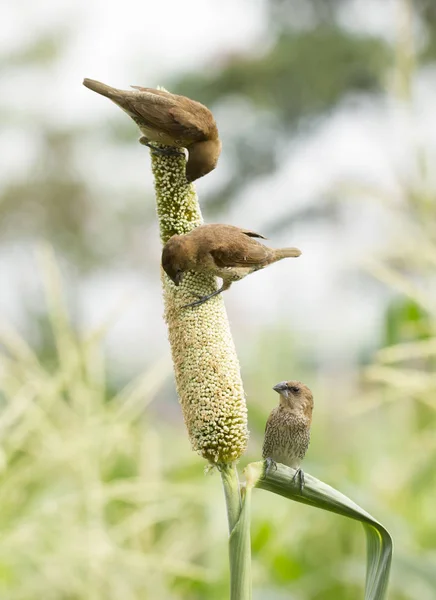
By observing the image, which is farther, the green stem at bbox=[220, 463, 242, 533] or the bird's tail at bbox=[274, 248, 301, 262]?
the bird's tail at bbox=[274, 248, 301, 262]

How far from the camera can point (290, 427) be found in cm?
75

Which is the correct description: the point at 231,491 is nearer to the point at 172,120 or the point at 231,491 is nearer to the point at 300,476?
the point at 300,476

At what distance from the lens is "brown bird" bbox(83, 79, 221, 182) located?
26.7 inches

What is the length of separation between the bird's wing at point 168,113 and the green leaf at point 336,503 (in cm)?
30

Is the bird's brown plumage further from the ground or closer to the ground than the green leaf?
further from the ground

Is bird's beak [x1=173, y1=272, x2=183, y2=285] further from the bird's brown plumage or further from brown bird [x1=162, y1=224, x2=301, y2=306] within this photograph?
the bird's brown plumage

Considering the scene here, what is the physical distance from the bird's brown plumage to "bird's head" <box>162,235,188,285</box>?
0.52 feet

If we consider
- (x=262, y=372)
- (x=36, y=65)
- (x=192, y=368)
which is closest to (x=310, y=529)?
(x=262, y=372)

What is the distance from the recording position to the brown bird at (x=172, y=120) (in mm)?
677

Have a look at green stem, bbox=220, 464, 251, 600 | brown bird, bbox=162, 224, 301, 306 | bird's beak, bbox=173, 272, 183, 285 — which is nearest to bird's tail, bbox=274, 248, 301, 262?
brown bird, bbox=162, 224, 301, 306

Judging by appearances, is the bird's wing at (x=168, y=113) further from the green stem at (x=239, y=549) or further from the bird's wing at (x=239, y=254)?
the green stem at (x=239, y=549)

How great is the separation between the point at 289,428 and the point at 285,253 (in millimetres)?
176

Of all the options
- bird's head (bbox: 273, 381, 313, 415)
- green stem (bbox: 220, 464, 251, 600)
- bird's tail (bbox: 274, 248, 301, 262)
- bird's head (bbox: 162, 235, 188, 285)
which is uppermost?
bird's tail (bbox: 274, 248, 301, 262)

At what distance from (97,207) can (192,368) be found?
50.1ft
